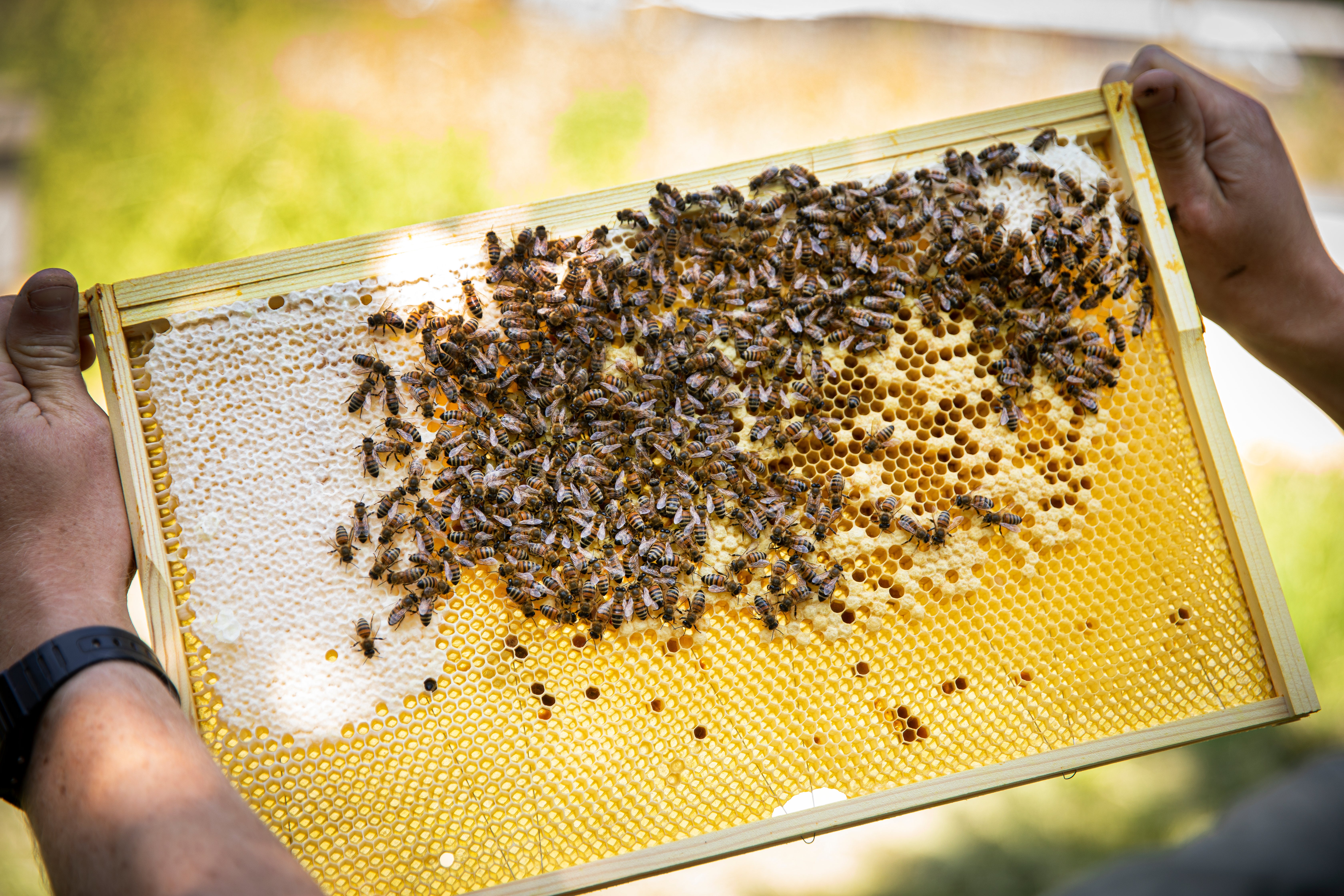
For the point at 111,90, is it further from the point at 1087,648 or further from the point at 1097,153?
the point at 1087,648

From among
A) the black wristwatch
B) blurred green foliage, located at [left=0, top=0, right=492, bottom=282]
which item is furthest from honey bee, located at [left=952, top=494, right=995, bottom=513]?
blurred green foliage, located at [left=0, top=0, right=492, bottom=282]

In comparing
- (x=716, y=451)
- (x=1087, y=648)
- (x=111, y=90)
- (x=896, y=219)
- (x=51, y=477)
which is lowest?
(x=1087, y=648)

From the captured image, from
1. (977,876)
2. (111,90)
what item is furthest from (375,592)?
(111,90)

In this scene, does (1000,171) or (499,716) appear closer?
(499,716)

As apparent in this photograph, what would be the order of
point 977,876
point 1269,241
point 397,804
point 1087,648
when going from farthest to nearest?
point 977,876 < point 1269,241 < point 1087,648 < point 397,804

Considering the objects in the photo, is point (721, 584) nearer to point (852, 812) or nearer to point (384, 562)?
point (852, 812)

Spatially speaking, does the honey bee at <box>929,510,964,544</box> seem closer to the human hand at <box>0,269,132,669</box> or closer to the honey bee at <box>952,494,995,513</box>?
the honey bee at <box>952,494,995,513</box>
